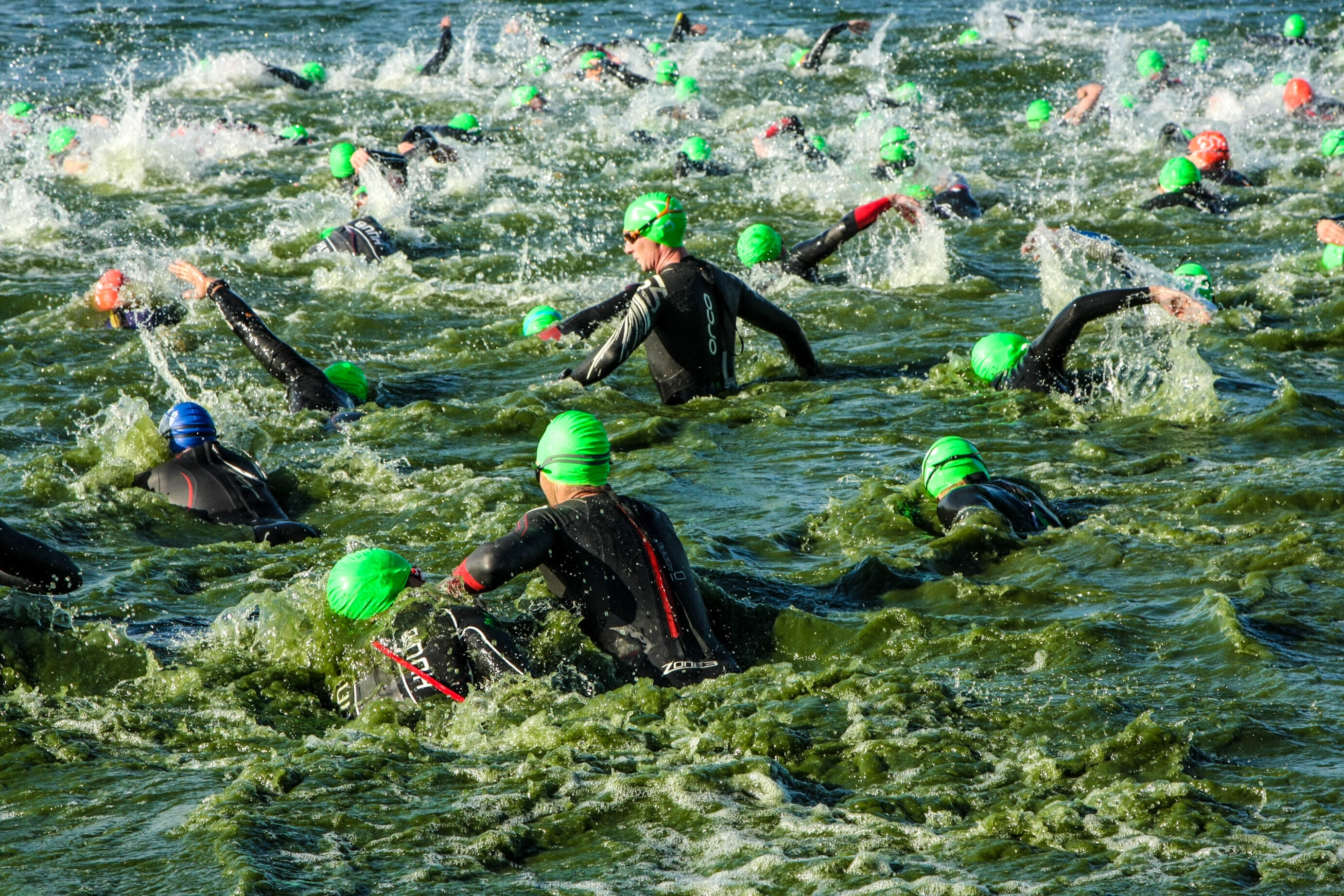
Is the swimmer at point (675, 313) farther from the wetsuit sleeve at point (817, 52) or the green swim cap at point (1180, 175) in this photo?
the wetsuit sleeve at point (817, 52)

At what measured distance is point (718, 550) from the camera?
6941 mm

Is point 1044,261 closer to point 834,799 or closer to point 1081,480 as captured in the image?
point 1081,480

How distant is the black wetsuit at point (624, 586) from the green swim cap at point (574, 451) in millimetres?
311

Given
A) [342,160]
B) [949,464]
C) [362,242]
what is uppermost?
[342,160]

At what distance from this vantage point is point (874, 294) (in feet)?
39.0

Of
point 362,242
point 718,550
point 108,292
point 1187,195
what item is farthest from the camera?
point 1187,195

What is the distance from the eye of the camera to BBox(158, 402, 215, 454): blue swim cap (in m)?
7.93

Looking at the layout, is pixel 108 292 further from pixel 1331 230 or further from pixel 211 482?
pixel 1331 230

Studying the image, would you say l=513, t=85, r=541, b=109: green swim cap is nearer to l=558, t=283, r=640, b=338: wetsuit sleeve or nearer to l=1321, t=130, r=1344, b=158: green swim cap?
l=1321, t=130, r=1344, b=158: green swim cap

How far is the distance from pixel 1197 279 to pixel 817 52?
13.1 m

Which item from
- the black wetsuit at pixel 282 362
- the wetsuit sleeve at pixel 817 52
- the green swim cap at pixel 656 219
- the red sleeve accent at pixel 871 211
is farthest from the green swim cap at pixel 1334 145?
the black wetsuit at pixel 282 362

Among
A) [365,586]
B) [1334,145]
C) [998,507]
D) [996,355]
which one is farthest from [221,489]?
[1334,145]

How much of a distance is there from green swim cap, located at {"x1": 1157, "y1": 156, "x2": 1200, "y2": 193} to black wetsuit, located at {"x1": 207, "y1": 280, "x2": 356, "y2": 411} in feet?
31.5

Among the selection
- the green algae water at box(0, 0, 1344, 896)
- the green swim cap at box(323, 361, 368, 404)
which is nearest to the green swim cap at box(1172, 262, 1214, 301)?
the green algae water at box(0, 0, 1344, 896)
